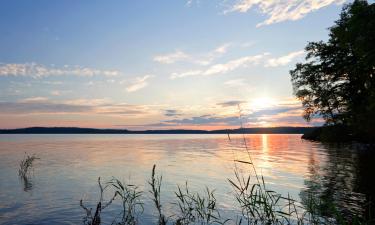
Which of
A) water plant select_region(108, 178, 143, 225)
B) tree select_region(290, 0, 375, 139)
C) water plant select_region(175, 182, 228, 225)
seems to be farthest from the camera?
tree select_region(290, 0, 375, 139)

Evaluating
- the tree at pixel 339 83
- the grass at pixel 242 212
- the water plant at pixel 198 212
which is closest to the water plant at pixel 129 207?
the grass at pixel 242 212

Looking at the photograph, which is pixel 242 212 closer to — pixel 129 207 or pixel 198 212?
pixel 198 212

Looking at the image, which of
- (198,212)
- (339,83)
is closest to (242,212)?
(198,212)

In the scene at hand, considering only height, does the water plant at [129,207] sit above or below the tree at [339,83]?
below

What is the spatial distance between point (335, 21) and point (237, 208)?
37070 millimetres

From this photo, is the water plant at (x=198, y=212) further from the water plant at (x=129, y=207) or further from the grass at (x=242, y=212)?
the water plant at (x=129, y=207)

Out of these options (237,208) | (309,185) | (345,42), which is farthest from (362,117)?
(237,208)

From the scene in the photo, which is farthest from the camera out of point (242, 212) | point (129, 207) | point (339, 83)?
Result: point (339, 83)

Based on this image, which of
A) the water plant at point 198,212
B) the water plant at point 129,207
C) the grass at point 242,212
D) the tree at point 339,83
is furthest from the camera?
the tree at point 339,83

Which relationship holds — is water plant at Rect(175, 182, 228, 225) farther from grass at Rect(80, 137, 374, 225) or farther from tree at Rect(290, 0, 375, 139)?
tree at Rect(290, 0, 375, 139)

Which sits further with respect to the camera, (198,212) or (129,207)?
(198,212)

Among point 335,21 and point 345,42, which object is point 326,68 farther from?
point 345,42

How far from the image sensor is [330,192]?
1842 cm

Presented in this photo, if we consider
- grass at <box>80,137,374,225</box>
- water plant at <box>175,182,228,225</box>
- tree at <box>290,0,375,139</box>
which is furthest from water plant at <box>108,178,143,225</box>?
tree at <box>290,0,375,139</box>
